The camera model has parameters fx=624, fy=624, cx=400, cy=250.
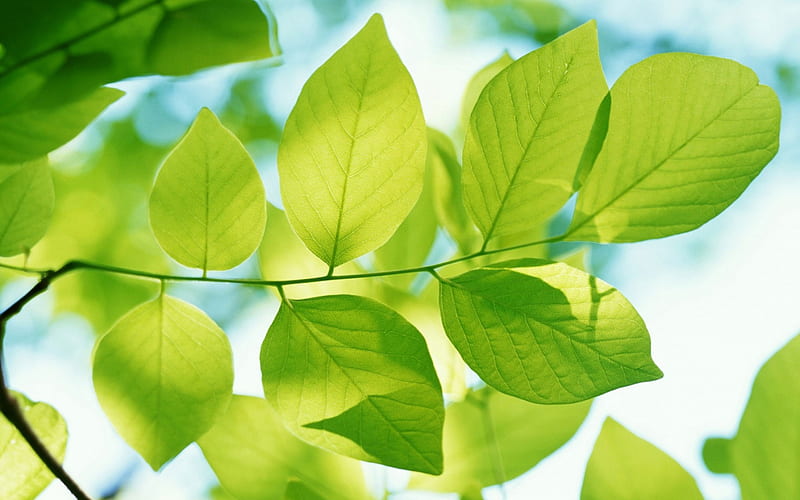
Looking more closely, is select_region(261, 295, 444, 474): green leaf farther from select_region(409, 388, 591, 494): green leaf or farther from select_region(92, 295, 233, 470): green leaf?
select_region(409, 388, 591, 494): green leaf

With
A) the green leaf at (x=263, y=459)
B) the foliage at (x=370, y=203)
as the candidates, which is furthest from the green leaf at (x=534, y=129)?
the green leaf at (x=263, y=459)

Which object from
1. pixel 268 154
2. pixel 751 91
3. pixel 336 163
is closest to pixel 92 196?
pixel 268 154

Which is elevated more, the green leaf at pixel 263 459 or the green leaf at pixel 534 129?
the green leaf at pixel 534 129

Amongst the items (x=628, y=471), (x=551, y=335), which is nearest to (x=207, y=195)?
(x=551, y=335)

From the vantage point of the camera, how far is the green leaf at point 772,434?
1.24ft

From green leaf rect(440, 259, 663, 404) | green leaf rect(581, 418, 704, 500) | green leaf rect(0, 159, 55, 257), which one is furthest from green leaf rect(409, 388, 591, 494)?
green leaf rect(0, 159, 55, 257)

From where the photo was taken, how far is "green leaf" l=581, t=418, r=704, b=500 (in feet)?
1.31

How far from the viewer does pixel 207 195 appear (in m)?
0.34

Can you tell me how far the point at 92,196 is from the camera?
1.63 metres

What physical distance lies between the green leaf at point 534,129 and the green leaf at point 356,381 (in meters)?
0.09

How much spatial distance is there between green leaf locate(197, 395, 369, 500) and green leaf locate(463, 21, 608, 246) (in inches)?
8.6

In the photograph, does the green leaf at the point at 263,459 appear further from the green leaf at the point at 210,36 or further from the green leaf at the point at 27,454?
the green leaf at the point at 210,36

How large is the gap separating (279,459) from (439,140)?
27 cm

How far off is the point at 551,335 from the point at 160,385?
0.22m
